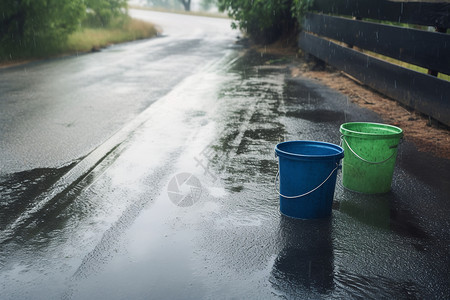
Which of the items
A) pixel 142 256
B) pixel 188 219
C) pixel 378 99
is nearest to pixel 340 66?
pixel 378 99

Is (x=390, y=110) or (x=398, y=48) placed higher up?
(x=398, y=48)

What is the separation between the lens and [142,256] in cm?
341

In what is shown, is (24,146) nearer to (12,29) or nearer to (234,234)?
(234,234)

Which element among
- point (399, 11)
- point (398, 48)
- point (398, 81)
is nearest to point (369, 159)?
point (398, 81)

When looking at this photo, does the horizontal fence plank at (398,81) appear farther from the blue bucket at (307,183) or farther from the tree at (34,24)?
the tree at (34,24)

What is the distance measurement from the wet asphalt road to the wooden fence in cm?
155

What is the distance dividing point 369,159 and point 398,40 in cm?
472

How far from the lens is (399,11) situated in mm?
8547

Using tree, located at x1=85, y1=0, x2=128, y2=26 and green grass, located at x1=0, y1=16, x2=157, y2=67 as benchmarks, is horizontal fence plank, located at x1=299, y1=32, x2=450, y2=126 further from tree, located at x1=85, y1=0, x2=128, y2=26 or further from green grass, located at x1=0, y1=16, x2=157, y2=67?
tree, located at x1=85, y1=0, x2=128, y2=26

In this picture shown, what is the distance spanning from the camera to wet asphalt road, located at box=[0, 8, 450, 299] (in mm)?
3055

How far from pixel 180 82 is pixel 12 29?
28.4ft

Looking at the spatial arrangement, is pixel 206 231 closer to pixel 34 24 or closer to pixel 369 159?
pixel 369 159

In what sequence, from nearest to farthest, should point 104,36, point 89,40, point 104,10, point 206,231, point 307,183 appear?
point 206,231 → point 307,183 → point 89,40 → point 104,36 → point 104,10

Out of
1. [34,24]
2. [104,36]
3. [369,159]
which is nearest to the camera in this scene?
[369,159]
